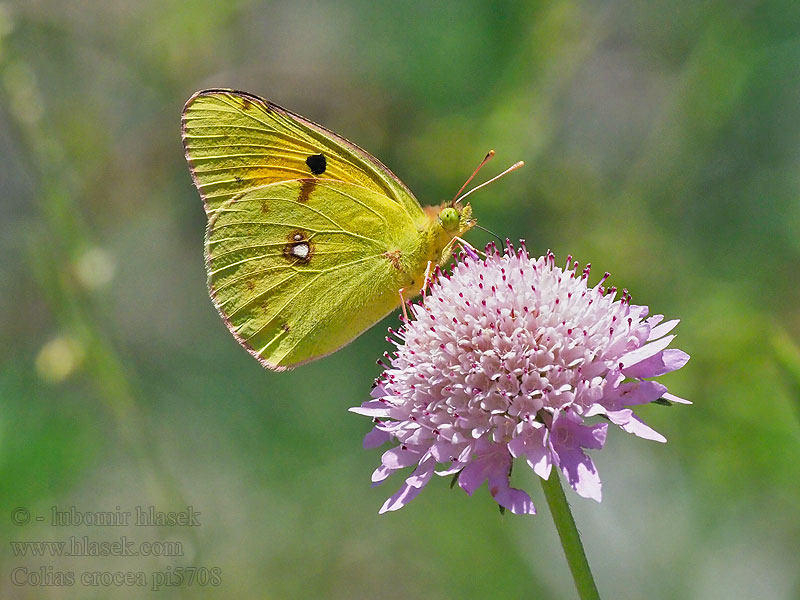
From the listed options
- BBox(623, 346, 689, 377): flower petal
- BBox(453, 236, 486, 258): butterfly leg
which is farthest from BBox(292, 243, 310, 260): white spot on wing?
BBox(623, 346, 689, 377): flower petal

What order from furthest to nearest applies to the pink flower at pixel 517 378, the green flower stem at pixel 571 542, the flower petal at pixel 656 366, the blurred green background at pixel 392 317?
the blurred green background at pixel 392 317
the flower petal at pixel 656 366
the pink flower at pixel 517 378
the green flower stem at pixel 571 542

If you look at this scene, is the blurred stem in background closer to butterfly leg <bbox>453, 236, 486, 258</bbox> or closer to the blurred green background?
the blurred green background

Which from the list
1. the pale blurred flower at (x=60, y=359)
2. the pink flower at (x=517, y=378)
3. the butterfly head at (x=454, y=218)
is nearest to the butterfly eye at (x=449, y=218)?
the butterfly head at (x=454, y=218)

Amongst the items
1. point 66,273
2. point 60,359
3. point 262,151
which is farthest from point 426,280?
point 66,273

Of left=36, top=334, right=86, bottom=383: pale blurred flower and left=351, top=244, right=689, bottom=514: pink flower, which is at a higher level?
left=36, top=334, right=86, bottom=383: pale blurred flower

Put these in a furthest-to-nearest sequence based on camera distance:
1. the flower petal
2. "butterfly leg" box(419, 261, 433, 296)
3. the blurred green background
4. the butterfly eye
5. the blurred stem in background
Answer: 1. the blurred green background
2. the blurred stem in background
3. the butterfly eye
4. "butterfly leg" box(419, 261, 433, 296)
5. the flower petal

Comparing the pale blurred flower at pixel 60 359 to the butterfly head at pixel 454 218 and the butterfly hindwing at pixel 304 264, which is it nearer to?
the butterfly hindwing at pixel 304 264
